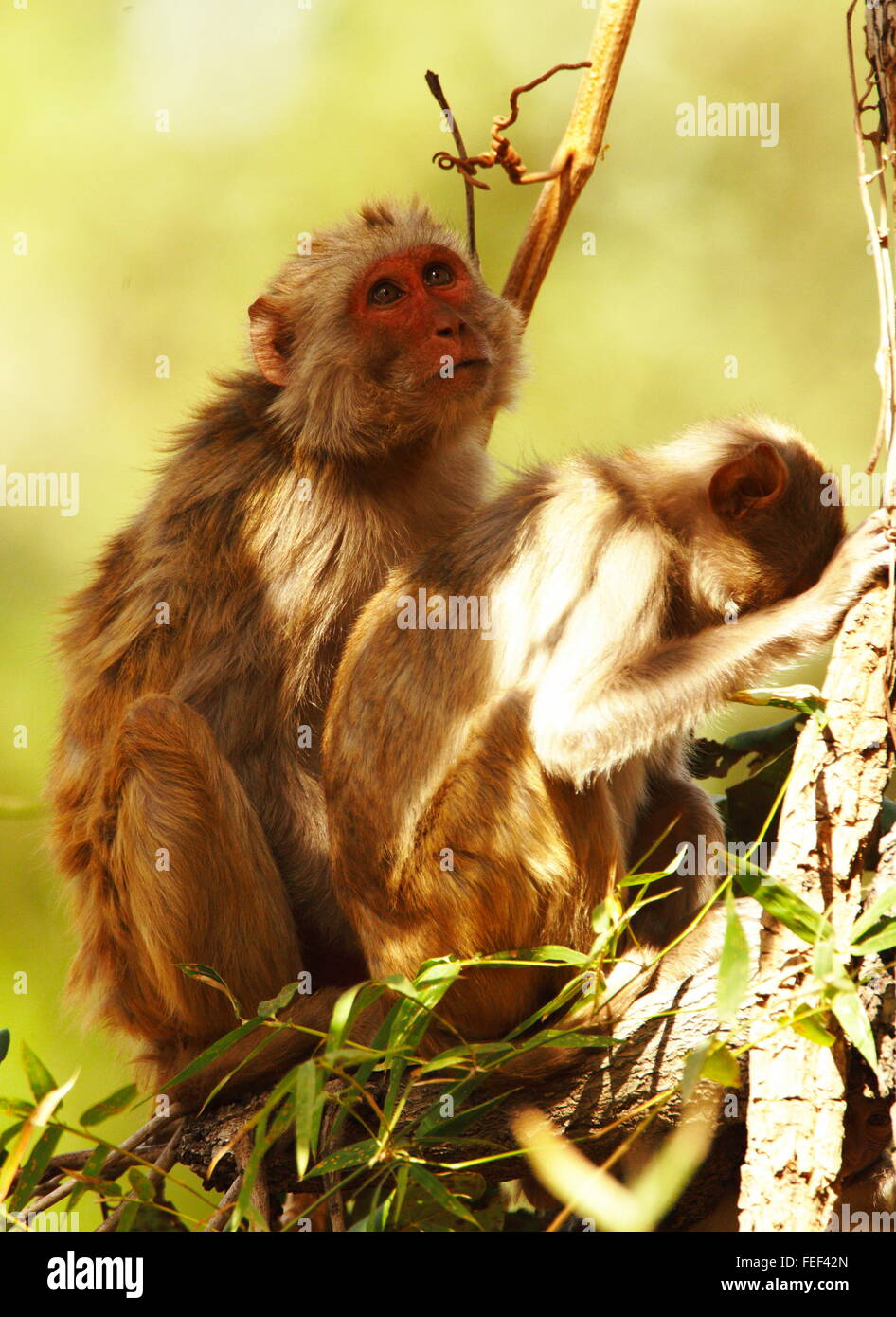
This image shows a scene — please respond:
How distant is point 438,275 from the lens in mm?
5102

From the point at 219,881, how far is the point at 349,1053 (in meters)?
1.29

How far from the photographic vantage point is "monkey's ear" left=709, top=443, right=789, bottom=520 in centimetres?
391

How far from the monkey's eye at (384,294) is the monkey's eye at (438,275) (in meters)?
0.16

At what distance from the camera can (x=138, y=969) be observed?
4.43 metres

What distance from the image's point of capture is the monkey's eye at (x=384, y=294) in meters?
4.93

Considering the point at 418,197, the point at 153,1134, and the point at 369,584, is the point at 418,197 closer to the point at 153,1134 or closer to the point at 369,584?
the point at 369,584

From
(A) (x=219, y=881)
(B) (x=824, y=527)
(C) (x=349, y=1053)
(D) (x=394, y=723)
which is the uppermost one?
(B) (x=824, y=527)

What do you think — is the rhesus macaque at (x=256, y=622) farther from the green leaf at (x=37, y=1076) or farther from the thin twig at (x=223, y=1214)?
the green leaf at (x=37, y=1076)

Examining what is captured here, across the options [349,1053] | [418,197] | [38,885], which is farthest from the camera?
[38,885]

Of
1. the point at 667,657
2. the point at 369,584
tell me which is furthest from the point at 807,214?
the point at 667,657

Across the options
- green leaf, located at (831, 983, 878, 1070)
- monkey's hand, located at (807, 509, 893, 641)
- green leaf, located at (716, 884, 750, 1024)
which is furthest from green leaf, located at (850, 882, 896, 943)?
monkey's hand, located at (807, 509, 893, 641)

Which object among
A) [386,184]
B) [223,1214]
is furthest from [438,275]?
[386,184]

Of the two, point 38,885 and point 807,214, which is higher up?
point 807,214

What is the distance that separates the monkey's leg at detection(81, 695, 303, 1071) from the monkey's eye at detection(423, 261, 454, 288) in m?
1.92
